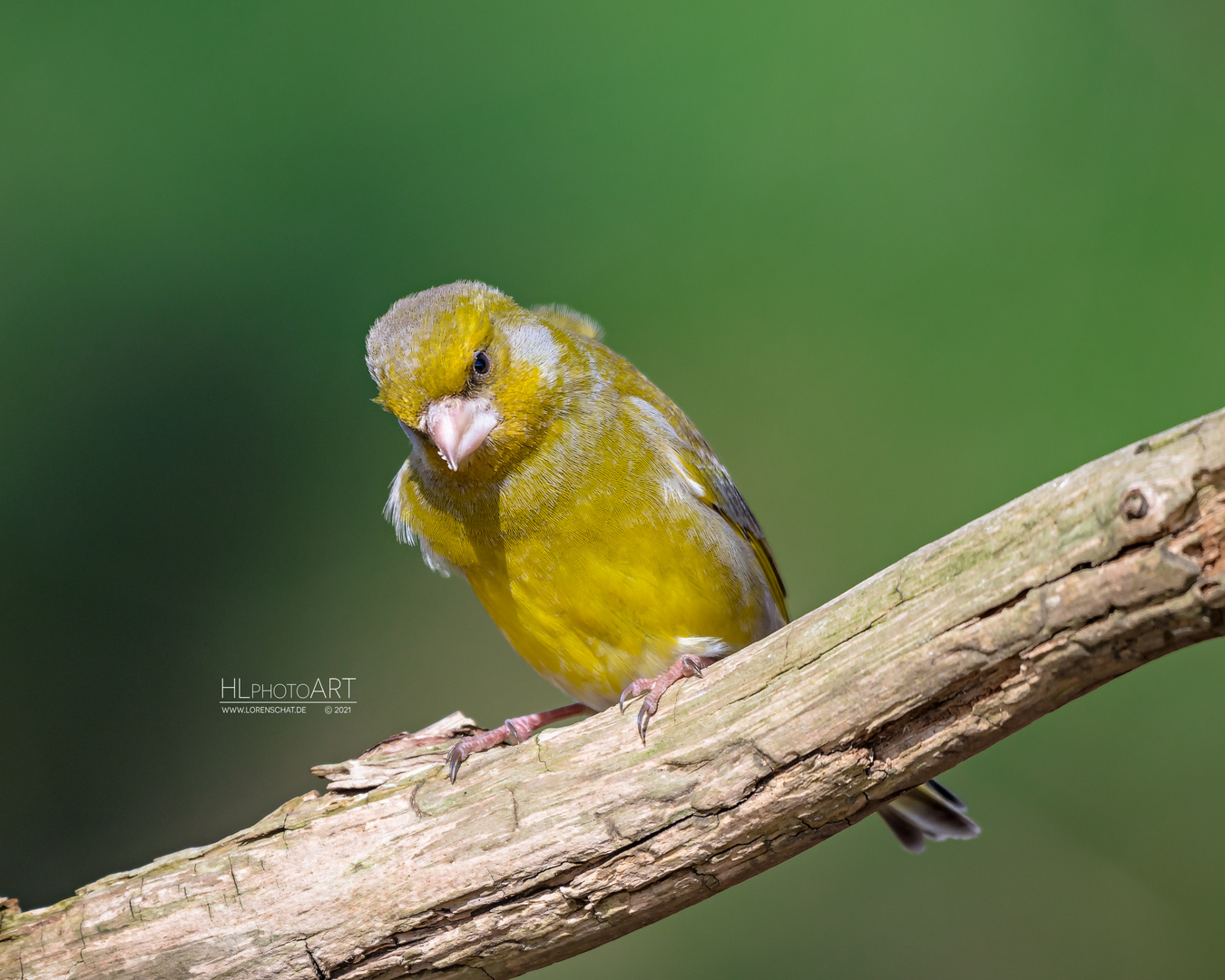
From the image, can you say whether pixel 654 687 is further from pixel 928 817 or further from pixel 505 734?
pixel 928 817

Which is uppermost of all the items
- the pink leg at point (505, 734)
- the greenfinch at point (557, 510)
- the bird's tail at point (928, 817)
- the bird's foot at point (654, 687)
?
the greenfinch at point (557, 510)

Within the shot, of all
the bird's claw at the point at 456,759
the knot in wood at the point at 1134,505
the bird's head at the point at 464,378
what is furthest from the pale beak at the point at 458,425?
the knot in wood at the point at 1134,505

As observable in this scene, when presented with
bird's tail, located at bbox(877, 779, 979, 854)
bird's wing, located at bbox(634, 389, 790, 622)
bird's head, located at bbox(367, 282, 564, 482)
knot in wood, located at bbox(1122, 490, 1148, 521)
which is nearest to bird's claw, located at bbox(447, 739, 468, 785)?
bird's head, located at bbox(367, 282, 564, 482)

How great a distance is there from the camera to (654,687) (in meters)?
2.70

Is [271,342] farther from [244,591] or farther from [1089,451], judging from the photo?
[1089,451]

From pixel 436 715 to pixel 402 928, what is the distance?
2623 mm

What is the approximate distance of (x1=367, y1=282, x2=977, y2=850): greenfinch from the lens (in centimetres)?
308

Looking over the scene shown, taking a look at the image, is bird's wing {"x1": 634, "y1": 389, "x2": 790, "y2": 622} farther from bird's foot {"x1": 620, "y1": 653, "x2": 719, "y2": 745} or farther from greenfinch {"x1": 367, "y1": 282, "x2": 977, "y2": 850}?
bird's foot {"x1": 620, "y1": 653, "x2": 719, "y2": 745}

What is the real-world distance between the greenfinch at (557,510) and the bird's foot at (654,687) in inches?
8.0

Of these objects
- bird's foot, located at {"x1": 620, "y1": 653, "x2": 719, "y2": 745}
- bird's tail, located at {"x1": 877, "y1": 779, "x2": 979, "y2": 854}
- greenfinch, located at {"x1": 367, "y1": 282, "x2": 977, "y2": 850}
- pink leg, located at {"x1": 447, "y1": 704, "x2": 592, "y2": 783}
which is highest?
greenfinch, located at {"x1": 367, "y1": 282, "x2": 977, "y2": 850}

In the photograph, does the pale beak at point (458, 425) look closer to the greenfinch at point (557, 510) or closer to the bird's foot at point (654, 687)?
the greenfinch at point (557, 510)

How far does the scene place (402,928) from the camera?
101 inches

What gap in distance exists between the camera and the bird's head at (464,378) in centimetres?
301

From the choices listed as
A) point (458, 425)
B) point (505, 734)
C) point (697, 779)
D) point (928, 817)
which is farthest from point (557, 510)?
point (928, 817)
